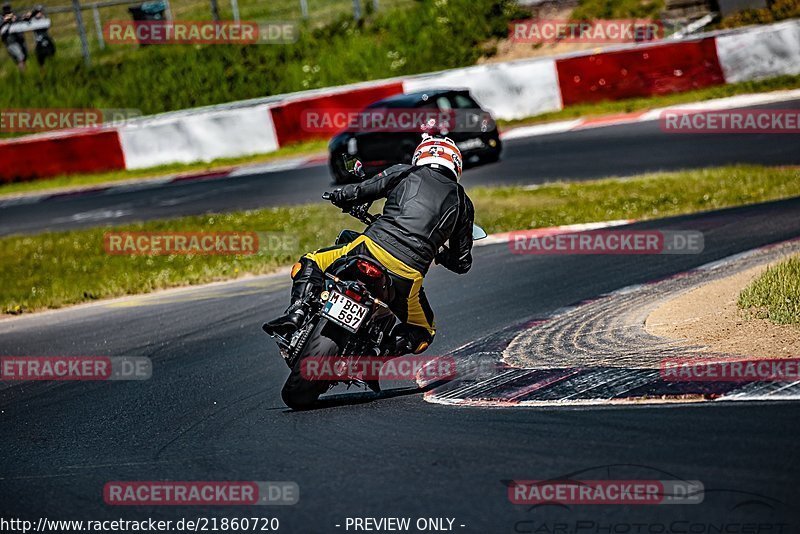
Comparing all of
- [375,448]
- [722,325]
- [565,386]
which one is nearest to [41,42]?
[722,325]

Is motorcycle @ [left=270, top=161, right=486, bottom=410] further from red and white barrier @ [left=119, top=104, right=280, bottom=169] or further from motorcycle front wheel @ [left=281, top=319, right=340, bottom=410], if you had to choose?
red and white barrier @ [left=119, top=104, right=280, bottom=169]

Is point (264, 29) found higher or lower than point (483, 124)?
higher

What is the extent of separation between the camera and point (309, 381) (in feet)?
21.3

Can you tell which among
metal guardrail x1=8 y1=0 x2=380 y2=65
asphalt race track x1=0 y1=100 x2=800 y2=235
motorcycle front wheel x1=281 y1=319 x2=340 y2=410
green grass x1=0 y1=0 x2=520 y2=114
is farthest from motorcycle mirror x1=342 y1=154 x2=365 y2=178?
metal guardrail x1=8 y1=0 x2=380 y2=65

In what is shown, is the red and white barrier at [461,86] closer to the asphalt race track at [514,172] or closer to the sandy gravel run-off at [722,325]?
the asphalt race track at [514,172]

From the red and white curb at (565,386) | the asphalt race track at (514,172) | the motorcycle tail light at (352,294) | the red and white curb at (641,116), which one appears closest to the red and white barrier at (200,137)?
the asphalt race track at (514,172)

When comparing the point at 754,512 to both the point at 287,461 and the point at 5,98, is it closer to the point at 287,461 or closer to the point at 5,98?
the point at 287,461

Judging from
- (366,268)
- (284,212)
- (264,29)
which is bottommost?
(284,212)

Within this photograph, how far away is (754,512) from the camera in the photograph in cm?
404

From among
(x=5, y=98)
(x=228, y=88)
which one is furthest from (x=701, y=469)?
(x=5, y=98)

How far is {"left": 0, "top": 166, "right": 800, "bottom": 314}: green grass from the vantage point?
13.5 meters

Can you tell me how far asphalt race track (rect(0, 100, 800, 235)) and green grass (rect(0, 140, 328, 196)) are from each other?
2238mm

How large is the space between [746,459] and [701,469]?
207mm

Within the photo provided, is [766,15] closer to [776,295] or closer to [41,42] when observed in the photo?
[776,295]
